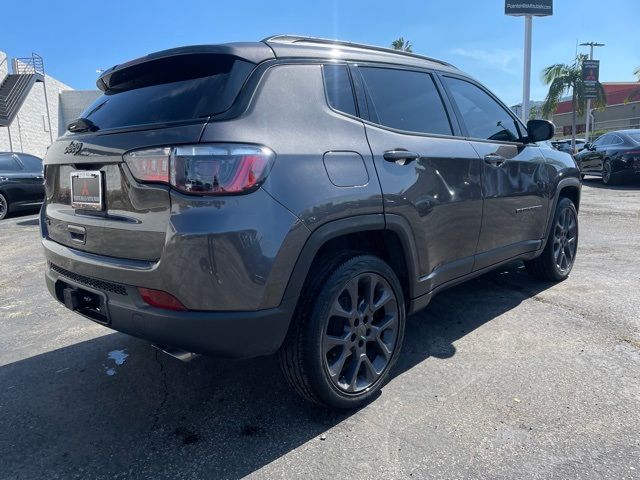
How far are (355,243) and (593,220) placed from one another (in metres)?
7.32

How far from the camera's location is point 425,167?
2.96 meters

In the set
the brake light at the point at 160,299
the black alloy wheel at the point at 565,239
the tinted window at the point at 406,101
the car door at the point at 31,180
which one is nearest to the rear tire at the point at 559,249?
the black alloy wheel at the point at 565,239

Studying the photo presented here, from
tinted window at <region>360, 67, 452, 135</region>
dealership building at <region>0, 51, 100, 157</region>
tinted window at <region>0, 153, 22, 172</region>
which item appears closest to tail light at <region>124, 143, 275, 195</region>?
tinted window at <region>360, 67, 452, 135</region>

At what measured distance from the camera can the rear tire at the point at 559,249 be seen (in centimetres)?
466

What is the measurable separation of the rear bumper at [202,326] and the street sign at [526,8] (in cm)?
1945

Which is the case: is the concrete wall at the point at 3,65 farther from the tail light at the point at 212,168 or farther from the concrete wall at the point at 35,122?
the tail light at the point at 212,168

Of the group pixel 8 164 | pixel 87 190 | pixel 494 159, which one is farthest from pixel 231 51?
pixel 8 164

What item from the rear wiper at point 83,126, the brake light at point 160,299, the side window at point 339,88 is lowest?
the brake light at point 160,299

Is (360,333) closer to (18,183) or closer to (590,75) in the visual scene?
(18,183)

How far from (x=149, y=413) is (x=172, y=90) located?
1.71m

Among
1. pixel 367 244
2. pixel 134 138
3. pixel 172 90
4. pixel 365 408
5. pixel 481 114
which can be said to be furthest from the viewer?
pixel 481 114

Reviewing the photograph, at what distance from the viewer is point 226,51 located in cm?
236

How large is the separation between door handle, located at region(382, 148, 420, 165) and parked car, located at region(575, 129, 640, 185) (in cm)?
1245

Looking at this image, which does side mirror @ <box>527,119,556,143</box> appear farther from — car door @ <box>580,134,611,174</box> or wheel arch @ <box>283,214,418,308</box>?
car door @ <box>580,134,611,174</box>
